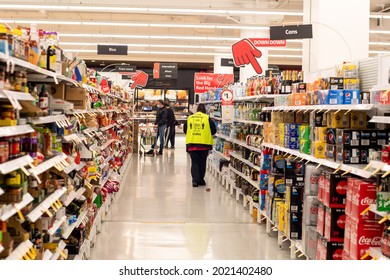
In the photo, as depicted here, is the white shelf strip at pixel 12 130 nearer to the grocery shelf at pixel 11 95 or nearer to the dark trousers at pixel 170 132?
the grocery shelf at pixel 11 95

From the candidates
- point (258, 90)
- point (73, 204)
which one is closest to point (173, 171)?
point (258, 90)

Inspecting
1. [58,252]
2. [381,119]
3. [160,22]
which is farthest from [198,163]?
[381,119]

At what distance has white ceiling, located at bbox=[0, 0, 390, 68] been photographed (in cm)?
1343

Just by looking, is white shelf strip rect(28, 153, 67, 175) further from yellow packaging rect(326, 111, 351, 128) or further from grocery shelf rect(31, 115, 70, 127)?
yellow packaging rect(326, 111, 351, 128)

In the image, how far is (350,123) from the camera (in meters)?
4.91

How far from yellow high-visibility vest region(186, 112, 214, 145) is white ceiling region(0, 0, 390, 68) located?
132 inches

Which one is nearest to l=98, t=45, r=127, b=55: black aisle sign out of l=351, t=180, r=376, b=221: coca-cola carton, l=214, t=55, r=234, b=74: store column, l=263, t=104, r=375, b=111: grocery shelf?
l=214, t=55, r=234, b=74: store column

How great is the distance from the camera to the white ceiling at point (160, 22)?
44.1 feet

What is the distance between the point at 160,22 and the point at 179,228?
9.49 meters

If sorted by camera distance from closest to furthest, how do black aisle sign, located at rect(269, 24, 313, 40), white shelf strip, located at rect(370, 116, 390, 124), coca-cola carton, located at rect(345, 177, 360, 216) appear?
white shelf strip, located at rect(370, 116, 390, 124) < coca-cola carton, located at rect(345, 177, 360, 216) < black aisle sign, located at rect(269, 24, 313, 40)
